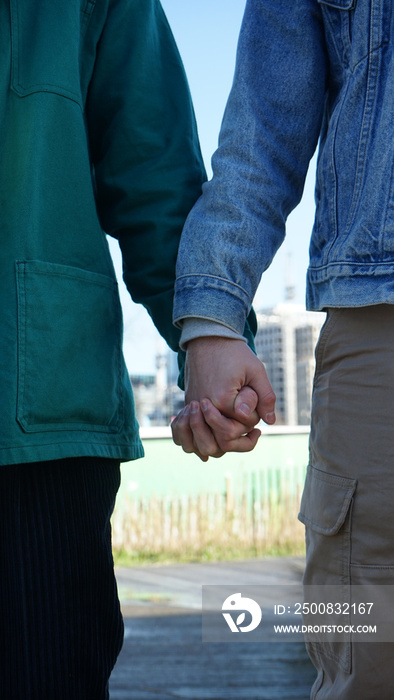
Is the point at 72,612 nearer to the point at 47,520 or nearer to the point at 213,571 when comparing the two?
the point at 47,520

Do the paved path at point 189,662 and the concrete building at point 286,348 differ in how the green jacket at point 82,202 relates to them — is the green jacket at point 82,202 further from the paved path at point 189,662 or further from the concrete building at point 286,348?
the concrete building at point 286,348

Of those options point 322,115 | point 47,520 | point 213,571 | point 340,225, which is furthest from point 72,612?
point 213,571

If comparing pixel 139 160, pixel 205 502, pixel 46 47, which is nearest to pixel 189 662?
pixel 139 160

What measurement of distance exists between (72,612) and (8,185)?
594mm

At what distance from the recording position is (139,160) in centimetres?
135

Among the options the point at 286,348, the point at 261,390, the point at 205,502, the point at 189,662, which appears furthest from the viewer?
the point at 286,348

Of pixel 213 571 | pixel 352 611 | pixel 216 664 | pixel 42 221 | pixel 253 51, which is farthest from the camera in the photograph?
pixel 213 571

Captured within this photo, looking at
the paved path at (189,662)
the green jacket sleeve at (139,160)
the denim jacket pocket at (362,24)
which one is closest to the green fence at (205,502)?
the paved path at (189,662)

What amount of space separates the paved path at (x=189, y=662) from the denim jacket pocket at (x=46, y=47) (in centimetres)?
234

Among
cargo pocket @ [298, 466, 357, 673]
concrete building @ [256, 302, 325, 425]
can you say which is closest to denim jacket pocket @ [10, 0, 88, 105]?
cargo pocket @ [298, 466, 357, 673]

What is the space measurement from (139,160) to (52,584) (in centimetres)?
66

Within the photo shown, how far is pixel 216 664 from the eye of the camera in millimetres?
3340

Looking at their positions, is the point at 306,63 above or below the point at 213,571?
above

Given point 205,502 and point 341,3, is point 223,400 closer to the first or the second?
point 341,3
